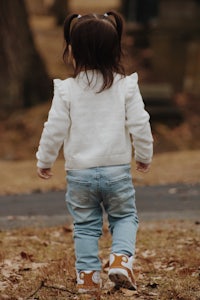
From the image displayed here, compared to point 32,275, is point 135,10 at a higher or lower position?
lower

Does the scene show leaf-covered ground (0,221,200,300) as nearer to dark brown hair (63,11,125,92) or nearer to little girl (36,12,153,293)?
little girl (36,12,153,293)

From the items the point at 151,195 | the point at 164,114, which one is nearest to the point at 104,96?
the point at 151,195

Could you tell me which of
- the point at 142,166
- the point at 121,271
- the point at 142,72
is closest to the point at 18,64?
the point at 142,72

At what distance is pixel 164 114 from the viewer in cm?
1556

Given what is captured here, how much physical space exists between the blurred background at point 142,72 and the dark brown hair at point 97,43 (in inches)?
359

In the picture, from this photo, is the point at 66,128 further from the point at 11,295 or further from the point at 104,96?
the point at 11,295

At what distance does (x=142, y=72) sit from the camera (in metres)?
20.6

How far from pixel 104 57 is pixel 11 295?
1.46m

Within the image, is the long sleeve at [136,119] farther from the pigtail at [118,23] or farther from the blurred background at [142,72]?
the blurred background at [142,72]

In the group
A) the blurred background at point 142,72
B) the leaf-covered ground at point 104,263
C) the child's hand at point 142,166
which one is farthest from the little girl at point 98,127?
the blurred background at point 142,72


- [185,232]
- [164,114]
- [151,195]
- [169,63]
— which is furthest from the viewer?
[169,63]

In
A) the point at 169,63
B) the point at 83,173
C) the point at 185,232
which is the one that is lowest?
the point at 169,63

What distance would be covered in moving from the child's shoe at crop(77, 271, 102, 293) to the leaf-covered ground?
6 cm

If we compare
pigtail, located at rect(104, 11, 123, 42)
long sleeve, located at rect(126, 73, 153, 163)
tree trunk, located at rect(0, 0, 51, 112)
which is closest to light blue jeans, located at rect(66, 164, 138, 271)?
long sleeve, located at rect(126, 73, 153, 163)
